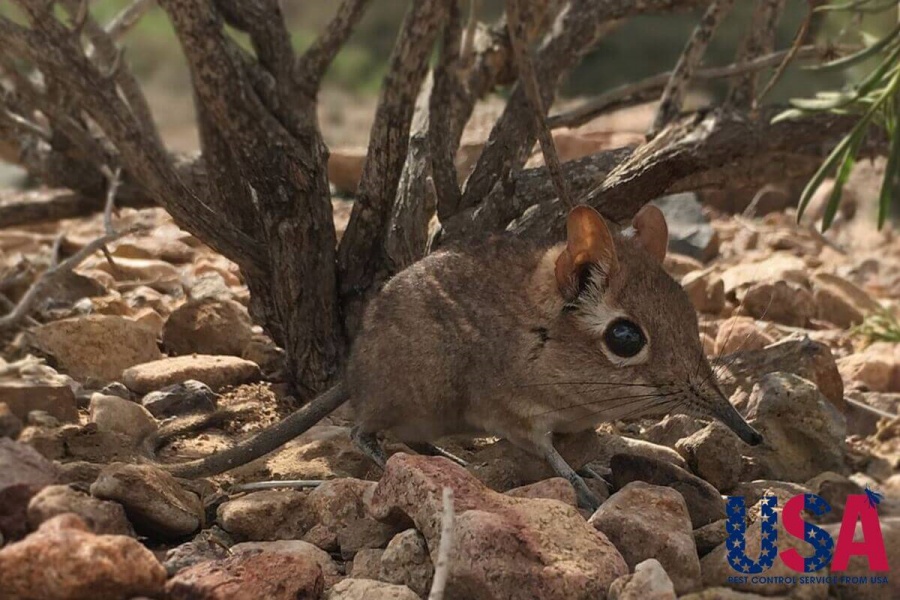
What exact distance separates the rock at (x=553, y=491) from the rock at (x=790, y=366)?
1.40 m

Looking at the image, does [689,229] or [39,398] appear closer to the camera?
[39,398]

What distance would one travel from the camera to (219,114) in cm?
453

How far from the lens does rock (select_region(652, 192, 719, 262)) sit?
7.59 meters

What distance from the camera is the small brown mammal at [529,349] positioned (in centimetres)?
380

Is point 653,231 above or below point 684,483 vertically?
above

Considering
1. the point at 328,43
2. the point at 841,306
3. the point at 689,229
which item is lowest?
the point at 841,306

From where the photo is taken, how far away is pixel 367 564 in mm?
3094

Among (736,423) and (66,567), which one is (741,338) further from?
(66,567)

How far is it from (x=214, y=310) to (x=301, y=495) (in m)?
1.92

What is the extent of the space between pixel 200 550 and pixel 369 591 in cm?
57

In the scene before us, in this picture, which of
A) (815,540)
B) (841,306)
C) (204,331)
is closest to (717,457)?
(815,540)

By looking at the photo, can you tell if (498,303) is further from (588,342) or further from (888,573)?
(888,573)

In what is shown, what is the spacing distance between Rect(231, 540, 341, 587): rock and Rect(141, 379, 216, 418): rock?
1323mm

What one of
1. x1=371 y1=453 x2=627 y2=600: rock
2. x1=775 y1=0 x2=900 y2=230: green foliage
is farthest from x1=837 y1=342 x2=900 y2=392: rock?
x1=371 y1=453 x2=627 y2=600: rock
